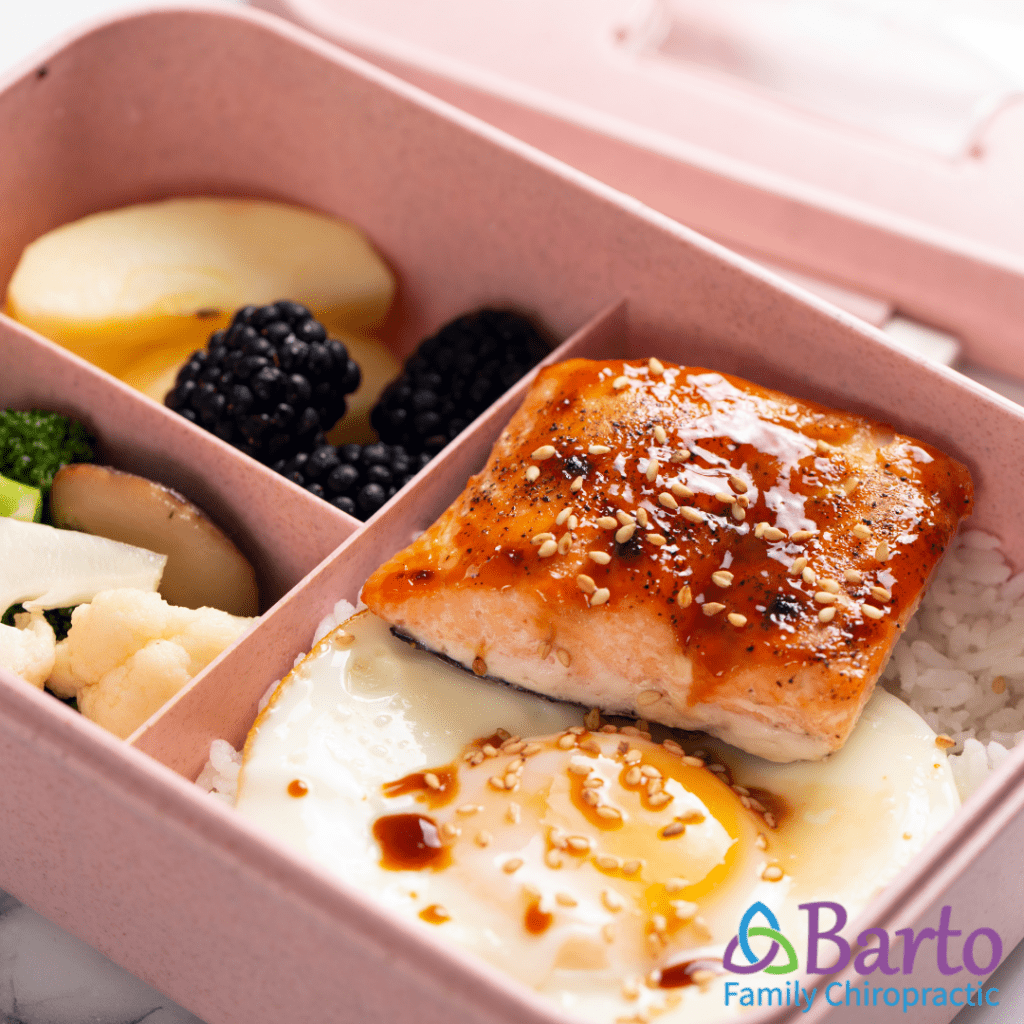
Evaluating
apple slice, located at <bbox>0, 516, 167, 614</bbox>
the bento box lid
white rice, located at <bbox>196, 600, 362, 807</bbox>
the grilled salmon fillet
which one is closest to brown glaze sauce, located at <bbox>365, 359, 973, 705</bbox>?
the grilled salmon fillet

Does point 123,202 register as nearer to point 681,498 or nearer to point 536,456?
point 536,456

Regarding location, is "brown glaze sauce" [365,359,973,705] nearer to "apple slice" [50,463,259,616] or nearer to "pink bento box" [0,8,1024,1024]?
"pink bento box" [0,8,1024,1024]

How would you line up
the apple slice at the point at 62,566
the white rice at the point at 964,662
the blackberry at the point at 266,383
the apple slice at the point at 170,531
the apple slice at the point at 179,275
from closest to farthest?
the white rice at the point at 964,662, the apple slice at the point at 62,566, the apple slice at the point at 170,531, the blackberry at the point at 266,383, the apple slice at the point at 179,275

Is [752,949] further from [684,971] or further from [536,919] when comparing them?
[536,919]

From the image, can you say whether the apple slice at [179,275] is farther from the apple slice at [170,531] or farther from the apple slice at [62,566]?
the apple slice at [62,566]

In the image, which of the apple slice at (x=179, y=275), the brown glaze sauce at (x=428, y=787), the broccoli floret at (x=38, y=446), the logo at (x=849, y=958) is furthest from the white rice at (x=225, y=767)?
the apple slice at (x=179, y=275)

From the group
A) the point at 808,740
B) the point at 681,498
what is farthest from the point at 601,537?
the point at 808,740

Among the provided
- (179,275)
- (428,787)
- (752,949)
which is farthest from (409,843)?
(179,275)
